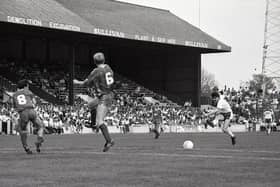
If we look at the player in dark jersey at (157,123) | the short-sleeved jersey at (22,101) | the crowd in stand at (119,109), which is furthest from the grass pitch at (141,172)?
the crowd in stand at (119,109)

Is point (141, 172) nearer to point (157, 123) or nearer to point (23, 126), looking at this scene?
point (23, 126)

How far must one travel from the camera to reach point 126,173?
964 cm

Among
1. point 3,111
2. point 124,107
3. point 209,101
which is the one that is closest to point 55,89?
point 124,107

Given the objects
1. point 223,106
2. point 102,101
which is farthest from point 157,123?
point 102,101

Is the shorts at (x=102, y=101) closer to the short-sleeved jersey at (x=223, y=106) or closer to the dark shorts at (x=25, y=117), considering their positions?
the dark shorts at (x=25, y=117)

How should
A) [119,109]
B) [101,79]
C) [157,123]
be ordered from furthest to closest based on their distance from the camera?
[119,109] → [157,123] → [101,79]

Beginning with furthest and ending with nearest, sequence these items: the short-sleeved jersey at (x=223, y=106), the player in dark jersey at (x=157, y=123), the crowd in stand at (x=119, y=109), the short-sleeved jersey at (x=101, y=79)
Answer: the crowd in stand at (x=119, y=109)
the player in dark jersey at (x=157, y=123)
the short-sleeved jersey at (x=223, y=106)
the short-sleeved jersey at (x=101, y=79)

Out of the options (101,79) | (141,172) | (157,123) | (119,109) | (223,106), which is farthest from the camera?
(119,109)

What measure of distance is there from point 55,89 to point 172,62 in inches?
687

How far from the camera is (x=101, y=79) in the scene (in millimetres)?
14305

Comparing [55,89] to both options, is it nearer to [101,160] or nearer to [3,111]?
[3,111]

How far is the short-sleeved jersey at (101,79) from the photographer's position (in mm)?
14234

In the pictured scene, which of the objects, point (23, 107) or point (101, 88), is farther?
point (23, 107)

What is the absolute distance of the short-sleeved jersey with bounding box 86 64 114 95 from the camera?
14.2 metres
